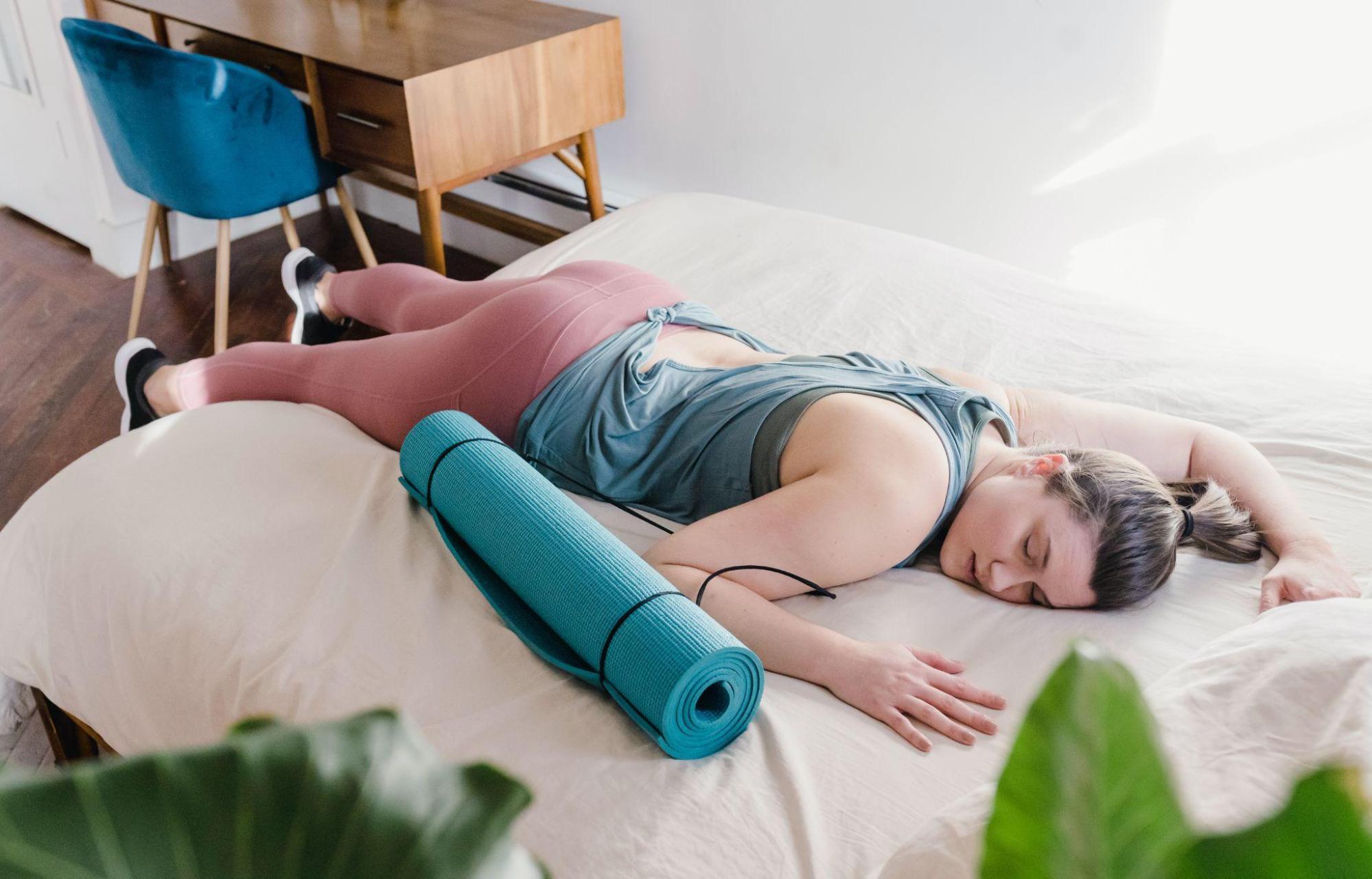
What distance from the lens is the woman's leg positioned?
1.69 metres

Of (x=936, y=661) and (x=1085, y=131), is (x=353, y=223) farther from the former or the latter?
(x=936, y=661)

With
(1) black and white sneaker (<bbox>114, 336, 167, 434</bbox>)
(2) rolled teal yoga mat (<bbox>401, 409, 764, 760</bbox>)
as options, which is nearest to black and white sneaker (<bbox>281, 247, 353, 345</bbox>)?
(1) black and white sneaker (<bbox>114, 336, 167, 434</bbox>)

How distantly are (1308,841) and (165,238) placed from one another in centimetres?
338

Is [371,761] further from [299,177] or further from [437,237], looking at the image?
[299,177]

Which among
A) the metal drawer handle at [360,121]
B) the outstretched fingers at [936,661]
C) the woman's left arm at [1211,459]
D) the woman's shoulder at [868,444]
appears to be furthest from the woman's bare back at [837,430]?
the metal drawer handle at [360,121]

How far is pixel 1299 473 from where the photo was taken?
1.35 metres

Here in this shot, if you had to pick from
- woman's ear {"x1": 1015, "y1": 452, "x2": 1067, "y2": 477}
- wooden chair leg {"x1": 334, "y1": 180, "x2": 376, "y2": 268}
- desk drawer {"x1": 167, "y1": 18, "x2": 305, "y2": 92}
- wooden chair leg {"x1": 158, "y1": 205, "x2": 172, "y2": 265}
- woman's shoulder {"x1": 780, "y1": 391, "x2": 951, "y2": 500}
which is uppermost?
desk drawer {"x1": 167, "y1": 18, "x2": 305, "y2": 92}

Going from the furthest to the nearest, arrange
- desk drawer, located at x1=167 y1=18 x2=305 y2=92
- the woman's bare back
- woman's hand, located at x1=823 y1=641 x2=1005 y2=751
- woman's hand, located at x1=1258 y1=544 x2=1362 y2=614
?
desk drawer, located at x1=167 y1=18 x2=305 y2=92 → the woman's bare back → woman's hand, located at x1=1258 y1=544 x2=1362 y2=614 → woman's hand, located at x1=823 y1=641 x2=1005 y2=751

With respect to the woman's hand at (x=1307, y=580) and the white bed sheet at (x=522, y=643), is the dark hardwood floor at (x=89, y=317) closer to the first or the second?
the white bed sheet at (x=522, y=643)

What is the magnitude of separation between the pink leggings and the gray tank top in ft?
0.13

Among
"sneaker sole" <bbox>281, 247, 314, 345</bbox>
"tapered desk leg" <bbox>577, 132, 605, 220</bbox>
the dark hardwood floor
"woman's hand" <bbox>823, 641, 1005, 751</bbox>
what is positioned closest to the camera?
"woman's hand" <bbox>823, 641, 1005, 751</bbox>

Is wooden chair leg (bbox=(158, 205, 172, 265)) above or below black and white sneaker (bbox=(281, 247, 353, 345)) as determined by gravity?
below

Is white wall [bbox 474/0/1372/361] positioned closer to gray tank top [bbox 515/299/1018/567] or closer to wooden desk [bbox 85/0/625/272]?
wooden desk [bbox 85/0/625/272]

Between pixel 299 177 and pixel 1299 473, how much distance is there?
219 centimetres
